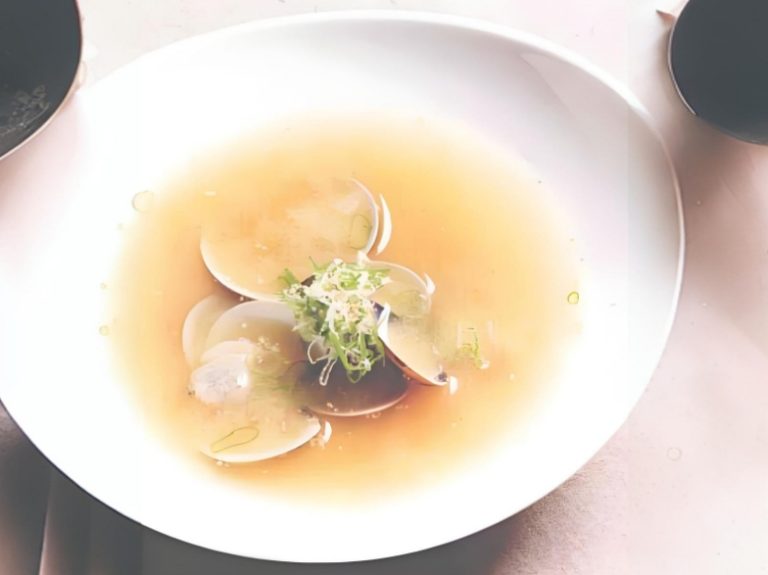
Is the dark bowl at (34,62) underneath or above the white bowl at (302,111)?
above

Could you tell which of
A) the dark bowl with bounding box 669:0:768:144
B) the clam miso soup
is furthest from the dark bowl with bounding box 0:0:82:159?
Answer: the dark bowl with bounding box 669:0:768:144

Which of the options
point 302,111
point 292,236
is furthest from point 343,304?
point 302,111

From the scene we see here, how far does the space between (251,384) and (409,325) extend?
175 mm

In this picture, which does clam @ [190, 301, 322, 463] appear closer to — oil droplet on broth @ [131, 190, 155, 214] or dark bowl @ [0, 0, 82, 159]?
oil droplet on broth @ [131, 190, 155, 214]

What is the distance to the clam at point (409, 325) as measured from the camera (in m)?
0.78

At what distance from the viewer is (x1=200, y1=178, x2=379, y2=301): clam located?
82cm

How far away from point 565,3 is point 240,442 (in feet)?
1.94

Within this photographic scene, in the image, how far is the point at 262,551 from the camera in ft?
2.32

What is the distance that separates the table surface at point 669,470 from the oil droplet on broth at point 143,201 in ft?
0.45

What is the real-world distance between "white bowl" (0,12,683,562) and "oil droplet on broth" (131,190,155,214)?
0.04 ft

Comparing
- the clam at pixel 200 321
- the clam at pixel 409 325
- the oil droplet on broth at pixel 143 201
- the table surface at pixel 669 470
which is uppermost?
the oil droplet on broth at pixel 143 201

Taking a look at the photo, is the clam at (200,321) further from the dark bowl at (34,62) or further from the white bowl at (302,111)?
the dark bowl at (34,62)

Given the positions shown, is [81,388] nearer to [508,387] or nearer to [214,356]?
[214,356]

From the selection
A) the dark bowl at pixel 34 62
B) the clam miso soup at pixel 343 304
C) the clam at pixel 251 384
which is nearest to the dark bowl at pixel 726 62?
the clam miso soup at pixel 343 304
